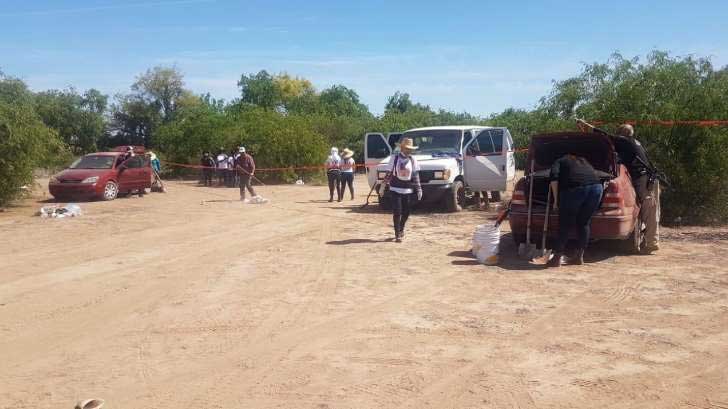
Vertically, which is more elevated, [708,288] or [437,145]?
[437,145]

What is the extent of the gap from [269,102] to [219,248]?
52.4 metres

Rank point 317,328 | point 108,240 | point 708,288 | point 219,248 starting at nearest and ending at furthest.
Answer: point 317,328
point 708,288
point 219,248
point 108,240

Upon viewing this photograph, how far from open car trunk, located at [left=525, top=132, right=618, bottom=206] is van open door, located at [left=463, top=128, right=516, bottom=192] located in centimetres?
501

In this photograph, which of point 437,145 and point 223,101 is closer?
point 437,145

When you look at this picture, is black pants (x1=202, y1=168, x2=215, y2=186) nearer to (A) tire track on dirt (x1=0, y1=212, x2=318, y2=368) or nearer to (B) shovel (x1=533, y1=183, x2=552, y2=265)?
(A) tire track on dirt (x1=0, y1=212, x2=318, y2=368)

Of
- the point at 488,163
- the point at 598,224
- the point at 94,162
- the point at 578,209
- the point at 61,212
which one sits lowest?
the point at 61,212

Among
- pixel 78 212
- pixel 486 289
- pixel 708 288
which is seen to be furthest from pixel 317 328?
pixel 78 212

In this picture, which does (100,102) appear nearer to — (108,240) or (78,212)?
(78,212)

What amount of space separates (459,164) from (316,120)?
24.4m

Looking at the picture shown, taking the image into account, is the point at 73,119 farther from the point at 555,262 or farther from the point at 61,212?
the point at 555,262

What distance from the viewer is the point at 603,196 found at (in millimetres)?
8422

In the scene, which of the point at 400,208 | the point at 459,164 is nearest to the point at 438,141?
the point at 459,164

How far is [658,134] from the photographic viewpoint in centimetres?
1184

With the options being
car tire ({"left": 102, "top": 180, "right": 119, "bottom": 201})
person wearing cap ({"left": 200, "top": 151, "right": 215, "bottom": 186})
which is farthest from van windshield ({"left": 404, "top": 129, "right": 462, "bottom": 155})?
person wearing cap ({"left": 200, "top": 151, "right": 215, "bottom": 186})
